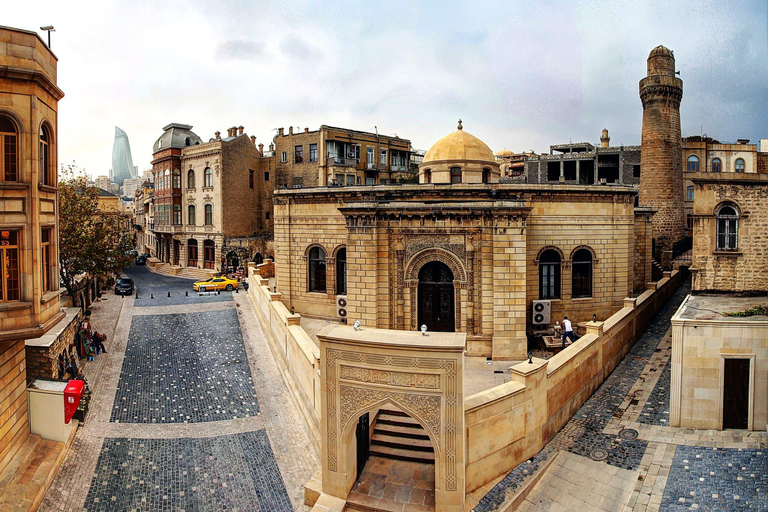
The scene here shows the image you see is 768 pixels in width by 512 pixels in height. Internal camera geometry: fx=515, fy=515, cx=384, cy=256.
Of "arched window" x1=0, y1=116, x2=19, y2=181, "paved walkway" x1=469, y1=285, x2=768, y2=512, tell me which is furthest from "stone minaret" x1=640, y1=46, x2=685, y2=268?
"arched window" x1=0, y1=116, x2=19, y2=181

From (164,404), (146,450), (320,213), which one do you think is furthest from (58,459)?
(320,213)

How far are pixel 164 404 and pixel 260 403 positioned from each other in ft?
9.88

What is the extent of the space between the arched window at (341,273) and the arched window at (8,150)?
14996 mm

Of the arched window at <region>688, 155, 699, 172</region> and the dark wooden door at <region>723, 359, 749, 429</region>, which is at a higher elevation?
the arched window at <region>688, 155, 699, 172</region>

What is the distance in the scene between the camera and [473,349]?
1955 centimetres

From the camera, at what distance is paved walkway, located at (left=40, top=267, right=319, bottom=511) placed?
39.6ft

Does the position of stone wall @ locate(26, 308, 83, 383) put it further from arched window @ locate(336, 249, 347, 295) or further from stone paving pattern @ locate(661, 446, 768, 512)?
stone paving pattern @ locate(661, 446, 768, 512)

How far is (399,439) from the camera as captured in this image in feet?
42.6

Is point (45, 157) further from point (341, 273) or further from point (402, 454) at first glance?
point (341, 273)

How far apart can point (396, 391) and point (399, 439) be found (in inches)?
117

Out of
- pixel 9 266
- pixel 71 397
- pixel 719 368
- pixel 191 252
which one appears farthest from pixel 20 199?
pixel 191 252

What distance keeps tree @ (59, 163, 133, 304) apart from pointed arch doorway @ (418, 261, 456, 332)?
56.6ft

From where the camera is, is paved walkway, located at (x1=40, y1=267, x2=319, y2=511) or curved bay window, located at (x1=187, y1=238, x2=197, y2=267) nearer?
paved walkway, located at (x1=40, y1=267, x2=319, y2=511)

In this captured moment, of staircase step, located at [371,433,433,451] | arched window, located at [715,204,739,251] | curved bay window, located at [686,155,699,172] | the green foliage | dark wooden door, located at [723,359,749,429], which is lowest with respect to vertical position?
staircase step, located at [371,433,433,451]
